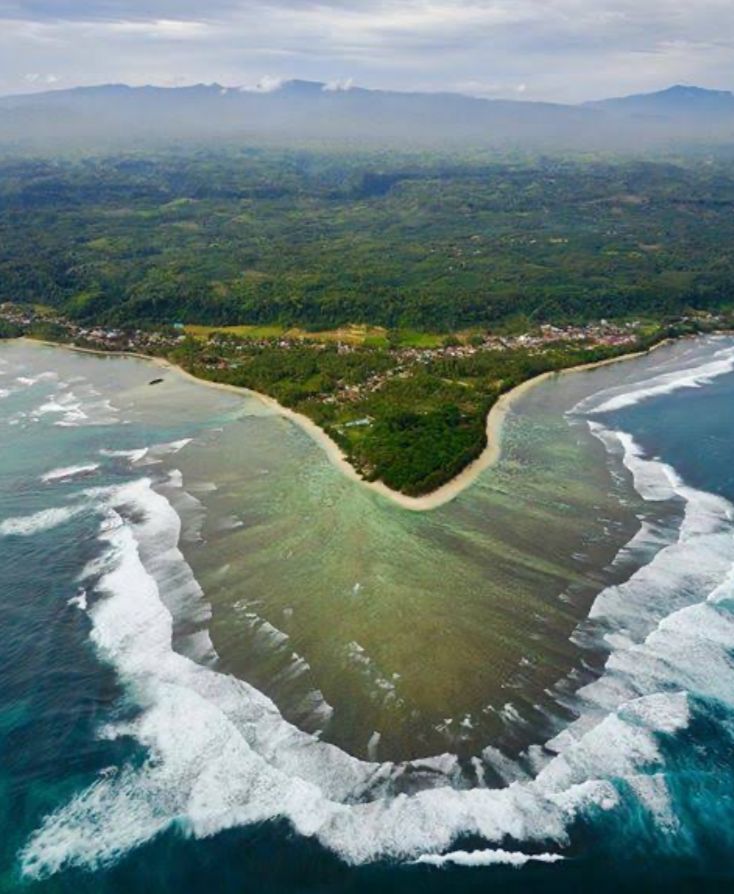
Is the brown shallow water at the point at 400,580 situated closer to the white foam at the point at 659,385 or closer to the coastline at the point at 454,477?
the coastline at the point at 454,477

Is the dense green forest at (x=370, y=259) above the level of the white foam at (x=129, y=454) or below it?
below

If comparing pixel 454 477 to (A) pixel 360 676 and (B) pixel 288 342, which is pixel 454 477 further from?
(B) pixel 288 342

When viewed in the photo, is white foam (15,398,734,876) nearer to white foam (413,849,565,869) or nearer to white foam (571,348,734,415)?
white foam (413,849,565,869)

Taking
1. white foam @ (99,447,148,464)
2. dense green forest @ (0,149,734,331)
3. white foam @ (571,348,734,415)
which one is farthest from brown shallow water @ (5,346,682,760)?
dense green forest @ (0,149,734,331)

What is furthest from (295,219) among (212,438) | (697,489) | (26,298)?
(697,489)

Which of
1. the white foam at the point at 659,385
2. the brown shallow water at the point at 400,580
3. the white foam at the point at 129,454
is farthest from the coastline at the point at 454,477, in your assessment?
the white foam at the point at 129,454

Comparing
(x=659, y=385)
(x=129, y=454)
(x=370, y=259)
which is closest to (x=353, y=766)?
(x=129, y=454)

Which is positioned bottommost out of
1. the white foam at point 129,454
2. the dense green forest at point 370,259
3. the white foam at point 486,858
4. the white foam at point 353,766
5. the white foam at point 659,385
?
the dense green forest at point 370,259
